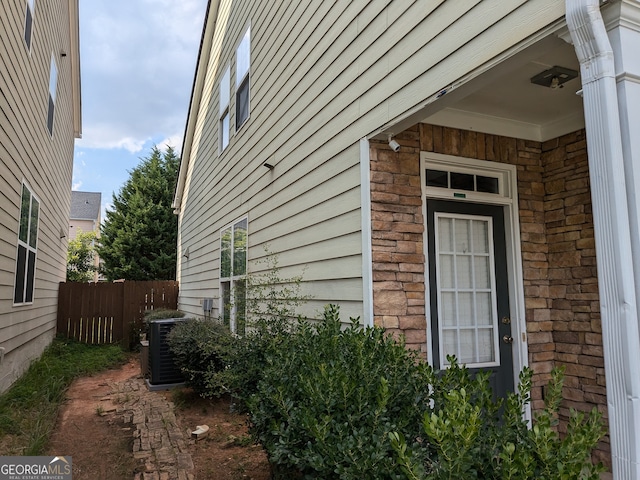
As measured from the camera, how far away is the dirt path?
391 centimetres

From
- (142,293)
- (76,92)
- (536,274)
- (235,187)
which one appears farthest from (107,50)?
(536,274)

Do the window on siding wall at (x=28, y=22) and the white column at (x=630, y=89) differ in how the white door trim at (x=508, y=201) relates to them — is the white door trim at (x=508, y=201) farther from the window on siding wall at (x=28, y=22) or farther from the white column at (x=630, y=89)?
the window on siding wall at (x=28, y=22)

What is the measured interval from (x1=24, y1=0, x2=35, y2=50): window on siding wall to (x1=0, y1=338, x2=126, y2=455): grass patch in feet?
16.3

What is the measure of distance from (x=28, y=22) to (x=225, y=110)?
10.4ft

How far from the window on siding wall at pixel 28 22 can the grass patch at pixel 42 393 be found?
4971 millimetres

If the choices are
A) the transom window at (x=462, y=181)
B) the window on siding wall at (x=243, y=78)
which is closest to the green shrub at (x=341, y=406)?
the transom window at (x=462, y=181)

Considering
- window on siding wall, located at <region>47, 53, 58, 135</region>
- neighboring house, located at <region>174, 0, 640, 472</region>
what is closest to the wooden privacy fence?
window on siding wall, located at <region>47, 53, 58, 135</region>

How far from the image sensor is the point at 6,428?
4.71 metres

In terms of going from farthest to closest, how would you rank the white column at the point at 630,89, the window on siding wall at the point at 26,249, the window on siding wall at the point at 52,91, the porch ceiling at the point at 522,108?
the window on siding wall at the point at 52,91, the window on siding wall at the point at 26,249, the porch ceiling at the point at 522,108, the white column at the point at 630,89

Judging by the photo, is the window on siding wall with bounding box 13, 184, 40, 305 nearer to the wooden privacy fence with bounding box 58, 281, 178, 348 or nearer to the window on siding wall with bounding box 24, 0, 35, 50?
the window on siding wall with bounding box 24, 0, 35, 50

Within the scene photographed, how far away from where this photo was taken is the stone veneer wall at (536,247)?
3.31 meters

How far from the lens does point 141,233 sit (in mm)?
20297

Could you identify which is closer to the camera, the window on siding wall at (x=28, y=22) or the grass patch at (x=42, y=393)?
the grass patch at (x=42, y=393)

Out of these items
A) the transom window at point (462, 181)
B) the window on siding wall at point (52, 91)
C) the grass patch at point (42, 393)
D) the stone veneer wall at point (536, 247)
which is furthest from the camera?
the window on siding wall at point (52, 91)
